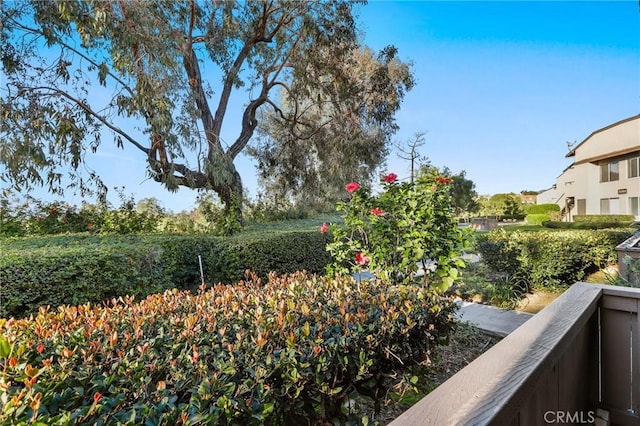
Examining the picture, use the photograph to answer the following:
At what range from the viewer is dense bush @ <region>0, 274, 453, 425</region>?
89 centimetres

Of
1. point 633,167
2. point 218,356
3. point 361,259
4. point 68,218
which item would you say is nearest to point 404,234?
point 361,259

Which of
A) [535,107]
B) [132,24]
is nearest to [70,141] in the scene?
[132,24]

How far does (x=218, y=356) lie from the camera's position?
1125 millimetres

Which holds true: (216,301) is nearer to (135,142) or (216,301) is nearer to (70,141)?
Answer: (70,141)

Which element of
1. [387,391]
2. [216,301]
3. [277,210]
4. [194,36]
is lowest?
[387,391]

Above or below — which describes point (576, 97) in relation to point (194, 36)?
below

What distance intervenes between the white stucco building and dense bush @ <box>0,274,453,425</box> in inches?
572

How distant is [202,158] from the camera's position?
251 inches

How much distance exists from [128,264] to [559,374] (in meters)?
3.75

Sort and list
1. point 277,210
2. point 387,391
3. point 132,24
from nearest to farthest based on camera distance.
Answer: point 387,391 < point 132,24 < point 277,210

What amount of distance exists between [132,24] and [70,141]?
208 cm

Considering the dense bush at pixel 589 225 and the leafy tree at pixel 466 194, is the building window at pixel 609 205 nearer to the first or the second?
the dense bush at pixel 589 225

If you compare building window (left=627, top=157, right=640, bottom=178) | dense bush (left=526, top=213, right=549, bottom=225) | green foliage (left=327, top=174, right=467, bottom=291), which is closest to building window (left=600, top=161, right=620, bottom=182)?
building window (left=627, top=157, right=640, bottom=178)

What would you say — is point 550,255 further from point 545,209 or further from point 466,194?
point 545,209
